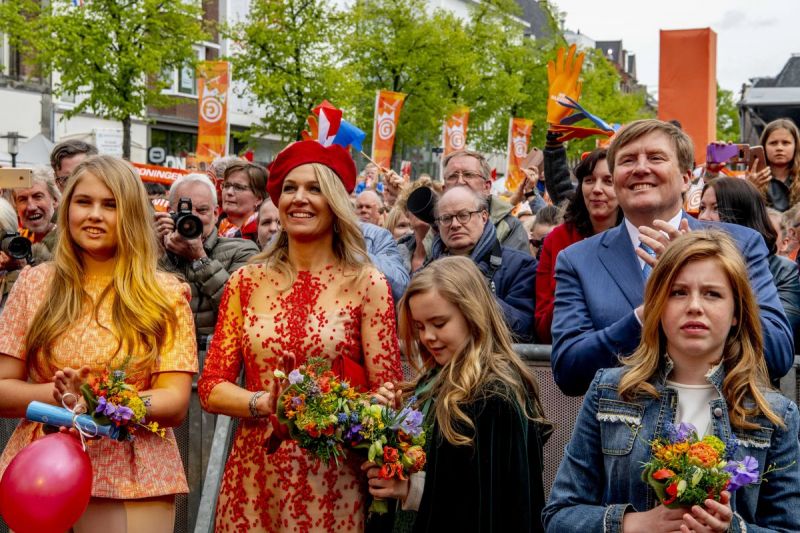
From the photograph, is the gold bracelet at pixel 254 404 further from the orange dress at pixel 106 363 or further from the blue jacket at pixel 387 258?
the blue jacket at pixel 387 258

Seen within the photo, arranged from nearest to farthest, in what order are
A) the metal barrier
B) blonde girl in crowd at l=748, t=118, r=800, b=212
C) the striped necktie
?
1. the striped necktie
2. the metal barrier
3. blonde girl in crowd at l=748, t=118, r=800, b=212

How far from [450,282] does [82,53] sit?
23.0 metres

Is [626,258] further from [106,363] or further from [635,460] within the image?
[106,363]

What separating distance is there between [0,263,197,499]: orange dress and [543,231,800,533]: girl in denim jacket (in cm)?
142

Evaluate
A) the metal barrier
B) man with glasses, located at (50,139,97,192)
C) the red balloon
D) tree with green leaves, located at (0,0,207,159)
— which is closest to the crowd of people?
the red balloon

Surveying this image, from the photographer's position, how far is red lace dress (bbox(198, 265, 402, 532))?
360cm

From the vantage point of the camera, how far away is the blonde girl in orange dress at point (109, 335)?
3.59 m

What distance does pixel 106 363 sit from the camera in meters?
3.65

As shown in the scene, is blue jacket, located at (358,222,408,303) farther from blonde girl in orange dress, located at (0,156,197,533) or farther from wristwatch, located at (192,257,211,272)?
blonde girl in orange dress, located at (0,156,197,533)

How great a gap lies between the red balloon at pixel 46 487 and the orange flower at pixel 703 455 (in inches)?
73.6

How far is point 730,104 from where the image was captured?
79312 mm

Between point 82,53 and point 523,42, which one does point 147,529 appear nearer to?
point 82,53

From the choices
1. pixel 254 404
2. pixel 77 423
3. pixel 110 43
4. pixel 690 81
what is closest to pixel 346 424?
pixel 254 404

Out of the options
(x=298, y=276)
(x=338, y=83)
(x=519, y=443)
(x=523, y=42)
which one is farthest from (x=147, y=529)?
(x=523, y=42)
